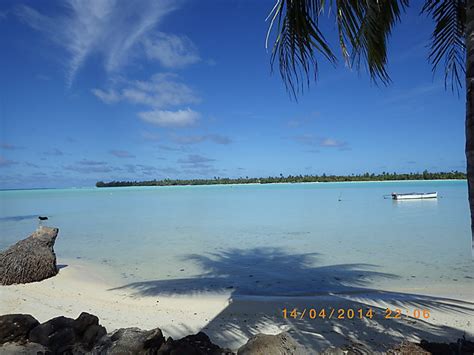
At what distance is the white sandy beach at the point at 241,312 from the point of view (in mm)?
3307

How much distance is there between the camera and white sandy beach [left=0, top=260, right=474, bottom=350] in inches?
130

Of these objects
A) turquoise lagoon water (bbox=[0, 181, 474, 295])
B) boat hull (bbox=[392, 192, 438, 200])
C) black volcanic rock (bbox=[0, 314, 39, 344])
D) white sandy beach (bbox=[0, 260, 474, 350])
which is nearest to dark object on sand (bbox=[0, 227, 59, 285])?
white sandy beach (bbox=[0, 260, 474, 350])

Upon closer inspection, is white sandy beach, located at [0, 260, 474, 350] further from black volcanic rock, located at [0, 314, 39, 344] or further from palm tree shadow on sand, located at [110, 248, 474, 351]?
black volcanic rock, located at [0, 314, 39, 344]

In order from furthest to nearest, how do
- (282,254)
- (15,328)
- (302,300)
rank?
(282,254)
(302,300)
(15,328)

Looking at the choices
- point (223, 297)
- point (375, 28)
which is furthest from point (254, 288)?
point (375, 28)

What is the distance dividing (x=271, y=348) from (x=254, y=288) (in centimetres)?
344

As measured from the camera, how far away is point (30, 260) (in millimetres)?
6031

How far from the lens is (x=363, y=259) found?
25.7 feet

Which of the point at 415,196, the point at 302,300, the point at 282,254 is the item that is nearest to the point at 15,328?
the point at 302,300

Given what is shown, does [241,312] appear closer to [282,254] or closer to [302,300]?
[302,300]

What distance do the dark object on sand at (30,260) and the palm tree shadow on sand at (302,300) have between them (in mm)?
1647

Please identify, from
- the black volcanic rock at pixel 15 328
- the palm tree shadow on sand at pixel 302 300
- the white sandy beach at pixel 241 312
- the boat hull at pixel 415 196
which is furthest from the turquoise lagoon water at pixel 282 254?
the boat hull at pixel 415 196

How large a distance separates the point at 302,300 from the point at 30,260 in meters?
5.01

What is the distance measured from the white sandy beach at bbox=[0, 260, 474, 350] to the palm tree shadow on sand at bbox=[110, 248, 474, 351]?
12 mm
